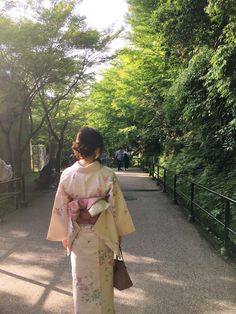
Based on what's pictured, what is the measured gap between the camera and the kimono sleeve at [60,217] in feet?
10.3

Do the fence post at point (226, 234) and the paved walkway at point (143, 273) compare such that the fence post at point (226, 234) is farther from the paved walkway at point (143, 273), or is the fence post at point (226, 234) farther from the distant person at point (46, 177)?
the distant person at point (46, 177)

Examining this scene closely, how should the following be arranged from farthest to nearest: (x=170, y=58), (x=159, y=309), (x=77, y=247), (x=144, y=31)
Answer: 1. (x=144, y=31)
2. (x=170, y=58)
3. (x=159, y=309)
4. (x=77, y=247)

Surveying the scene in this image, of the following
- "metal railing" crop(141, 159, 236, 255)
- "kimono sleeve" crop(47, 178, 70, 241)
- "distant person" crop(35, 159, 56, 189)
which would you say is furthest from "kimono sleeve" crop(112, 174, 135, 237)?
"distant person" crop(35, 159, 56, 189)

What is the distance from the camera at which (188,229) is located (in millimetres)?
7938

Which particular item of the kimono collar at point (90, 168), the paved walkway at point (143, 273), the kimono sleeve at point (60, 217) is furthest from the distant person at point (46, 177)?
the kimono collar at point (90, 168)

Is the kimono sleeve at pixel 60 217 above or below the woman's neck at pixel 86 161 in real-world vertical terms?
below

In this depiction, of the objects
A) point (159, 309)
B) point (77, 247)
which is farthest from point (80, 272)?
point (159, 309)

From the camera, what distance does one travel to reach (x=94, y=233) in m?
3.03

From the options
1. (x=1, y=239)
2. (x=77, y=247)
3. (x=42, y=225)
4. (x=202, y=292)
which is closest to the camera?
(x=77, y=247)

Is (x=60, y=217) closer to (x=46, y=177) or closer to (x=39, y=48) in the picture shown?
(x=39, y=48)

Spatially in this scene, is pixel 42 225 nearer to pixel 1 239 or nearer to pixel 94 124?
pixel 1 239

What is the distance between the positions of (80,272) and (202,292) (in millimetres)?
2013

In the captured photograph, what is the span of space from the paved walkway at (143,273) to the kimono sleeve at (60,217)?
3.80ft

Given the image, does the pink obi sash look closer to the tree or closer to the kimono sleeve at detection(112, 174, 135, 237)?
the kimono sleeve at detection(112, 174, 135, 237)
